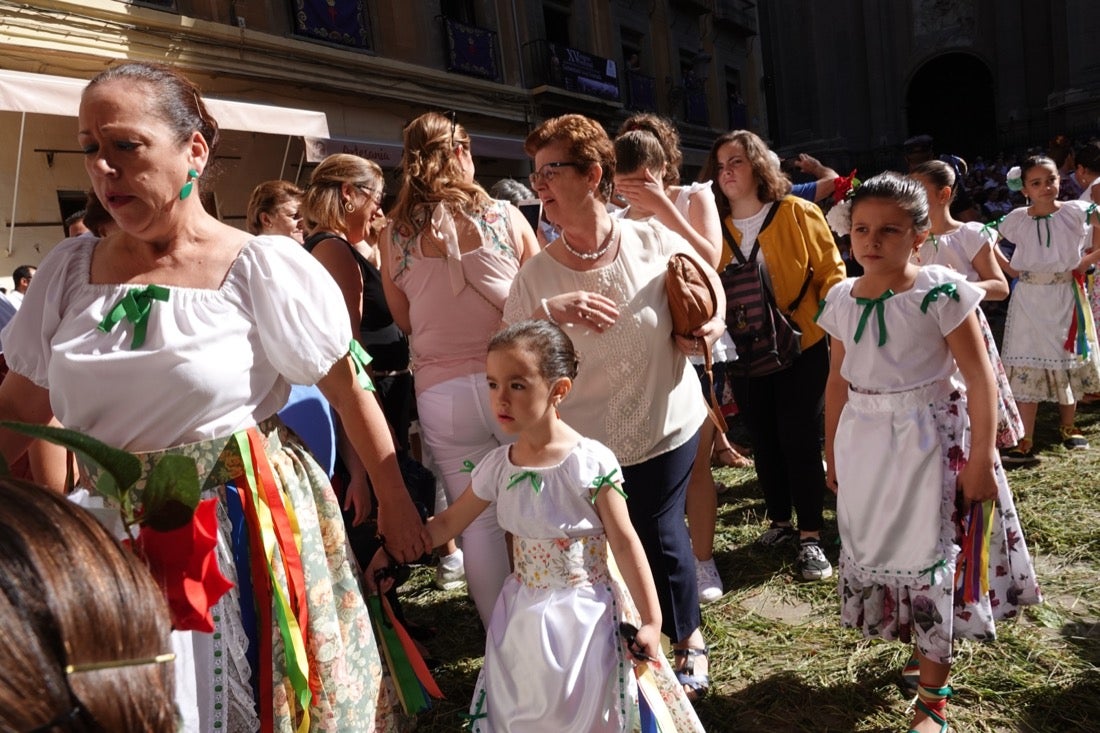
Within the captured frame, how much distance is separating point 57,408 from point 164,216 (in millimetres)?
452

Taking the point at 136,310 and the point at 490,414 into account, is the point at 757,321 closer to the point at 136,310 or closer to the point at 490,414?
the point at 490,414

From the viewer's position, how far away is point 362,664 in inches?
71.4

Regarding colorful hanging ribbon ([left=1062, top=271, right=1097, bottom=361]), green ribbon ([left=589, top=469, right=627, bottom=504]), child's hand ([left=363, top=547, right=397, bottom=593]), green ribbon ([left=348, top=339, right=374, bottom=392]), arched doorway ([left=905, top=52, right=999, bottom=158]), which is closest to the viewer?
green ribbon ([left=348, top=339, right=374, bottom=392])

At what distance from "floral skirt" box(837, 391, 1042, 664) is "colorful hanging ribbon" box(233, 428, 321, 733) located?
181 cm

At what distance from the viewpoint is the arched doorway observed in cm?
2698

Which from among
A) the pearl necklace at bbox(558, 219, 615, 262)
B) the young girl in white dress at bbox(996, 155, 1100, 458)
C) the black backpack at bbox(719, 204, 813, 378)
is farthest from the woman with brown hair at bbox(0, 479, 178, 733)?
the young girl in white dress at bbox(996, 155, 1100, 458)

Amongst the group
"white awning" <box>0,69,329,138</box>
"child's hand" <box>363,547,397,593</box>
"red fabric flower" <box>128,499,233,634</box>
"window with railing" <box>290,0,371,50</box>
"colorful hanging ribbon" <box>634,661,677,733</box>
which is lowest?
"colorful hanging ribbon" <box>634,661,677,733</box>

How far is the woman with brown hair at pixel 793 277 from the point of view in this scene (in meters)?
3.75

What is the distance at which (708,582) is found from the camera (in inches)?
142

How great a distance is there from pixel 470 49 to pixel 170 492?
51.5 feet

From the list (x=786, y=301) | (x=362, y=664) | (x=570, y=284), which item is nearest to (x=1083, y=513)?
(x=786, y=301)

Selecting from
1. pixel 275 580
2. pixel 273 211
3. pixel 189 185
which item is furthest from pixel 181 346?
pixel 273 211

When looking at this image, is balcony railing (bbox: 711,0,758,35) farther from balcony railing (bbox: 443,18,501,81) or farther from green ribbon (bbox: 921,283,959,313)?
green ribbon (bbox: 921,283,959,313)

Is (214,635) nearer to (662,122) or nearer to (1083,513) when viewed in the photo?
(662,122)
